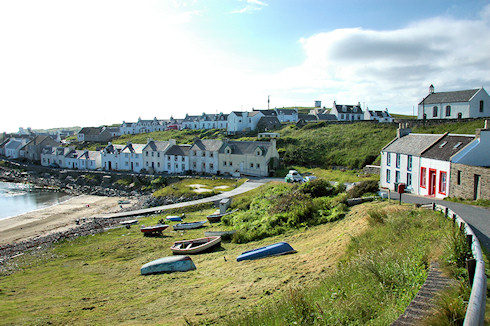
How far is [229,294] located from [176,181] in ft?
152

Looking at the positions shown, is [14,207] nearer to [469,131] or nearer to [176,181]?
[176,181]

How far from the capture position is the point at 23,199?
52719 millimetres

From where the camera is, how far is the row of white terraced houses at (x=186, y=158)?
54.9 metres

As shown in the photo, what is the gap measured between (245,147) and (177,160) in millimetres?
14857

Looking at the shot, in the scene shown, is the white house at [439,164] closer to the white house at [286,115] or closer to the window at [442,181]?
the window at [442,181]

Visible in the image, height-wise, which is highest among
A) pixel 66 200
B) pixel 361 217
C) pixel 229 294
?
pixel 361 217

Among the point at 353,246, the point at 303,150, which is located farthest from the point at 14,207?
the point at 353,246

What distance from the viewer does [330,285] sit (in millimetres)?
9422

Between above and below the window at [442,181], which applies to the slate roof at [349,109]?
above

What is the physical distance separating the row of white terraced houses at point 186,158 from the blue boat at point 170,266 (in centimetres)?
3710

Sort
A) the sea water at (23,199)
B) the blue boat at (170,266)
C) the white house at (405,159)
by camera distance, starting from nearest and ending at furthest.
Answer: the blue boat at (170,266) → the white house at (405,159) → the sea water at (23,199)

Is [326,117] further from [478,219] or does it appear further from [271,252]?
[271,252]

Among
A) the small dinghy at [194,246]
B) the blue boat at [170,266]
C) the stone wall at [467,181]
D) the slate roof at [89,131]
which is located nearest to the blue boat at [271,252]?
the blue boat at [170,266]

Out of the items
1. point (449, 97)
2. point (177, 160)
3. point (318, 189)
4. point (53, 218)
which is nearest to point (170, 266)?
point (318, 189)
